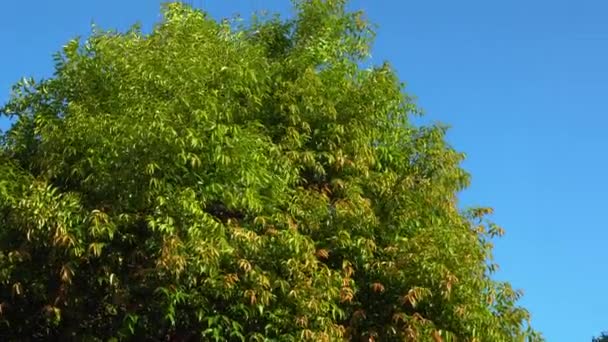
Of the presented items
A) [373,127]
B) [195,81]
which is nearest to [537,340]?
[373,127]

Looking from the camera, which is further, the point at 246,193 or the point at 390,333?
the point at 390,333

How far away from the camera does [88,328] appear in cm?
988

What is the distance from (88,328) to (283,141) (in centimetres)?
284

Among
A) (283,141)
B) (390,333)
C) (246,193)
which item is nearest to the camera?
(246,193)

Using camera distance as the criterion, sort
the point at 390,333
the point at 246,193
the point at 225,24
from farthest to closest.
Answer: the point at 225,24 < the point at 390,333 < the point at 246,193

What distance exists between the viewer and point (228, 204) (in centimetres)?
938

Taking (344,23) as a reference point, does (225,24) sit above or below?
below

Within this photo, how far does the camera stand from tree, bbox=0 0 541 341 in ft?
29.9

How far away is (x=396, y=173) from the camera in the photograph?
37.2ft

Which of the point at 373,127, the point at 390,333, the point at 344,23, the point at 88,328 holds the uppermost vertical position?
the point at 344,23

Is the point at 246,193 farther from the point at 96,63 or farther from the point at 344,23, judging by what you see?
the point at 344,23

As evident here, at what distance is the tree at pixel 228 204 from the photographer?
9.12 metres

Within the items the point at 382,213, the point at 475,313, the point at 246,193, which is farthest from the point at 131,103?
the point at 475,313

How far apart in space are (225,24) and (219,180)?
308 cm
